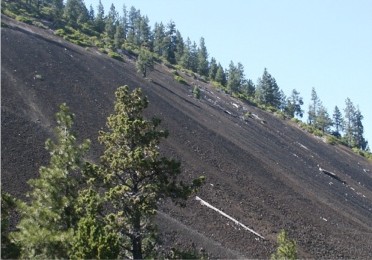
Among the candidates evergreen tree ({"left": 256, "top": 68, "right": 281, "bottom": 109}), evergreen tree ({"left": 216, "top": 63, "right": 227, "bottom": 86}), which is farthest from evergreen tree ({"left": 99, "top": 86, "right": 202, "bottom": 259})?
evergreen tree ({"left": 256, "top": 68, "right": 281, "bottom": 109})

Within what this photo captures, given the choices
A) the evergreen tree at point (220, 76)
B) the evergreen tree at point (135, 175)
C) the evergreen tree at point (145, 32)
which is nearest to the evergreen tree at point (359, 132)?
the evergreen tree at point (220, 76)

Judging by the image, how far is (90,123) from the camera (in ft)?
129

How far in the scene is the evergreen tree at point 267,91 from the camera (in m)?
115

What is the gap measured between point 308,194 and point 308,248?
12055mm

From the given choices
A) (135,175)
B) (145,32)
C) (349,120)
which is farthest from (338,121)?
(135,175)

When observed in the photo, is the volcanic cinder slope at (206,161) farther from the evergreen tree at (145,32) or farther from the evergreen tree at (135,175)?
the evergreen tree at (145,32)

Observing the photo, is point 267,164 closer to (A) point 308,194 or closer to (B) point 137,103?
(A) point 308,194

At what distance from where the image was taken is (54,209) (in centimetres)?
1493

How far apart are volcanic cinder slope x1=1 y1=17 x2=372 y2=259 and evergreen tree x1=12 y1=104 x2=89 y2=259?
11.8 metres

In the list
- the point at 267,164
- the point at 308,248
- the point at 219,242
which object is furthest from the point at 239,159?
the point at 219,242

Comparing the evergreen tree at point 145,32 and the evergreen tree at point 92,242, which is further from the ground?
the evergreen tree at point 145,32

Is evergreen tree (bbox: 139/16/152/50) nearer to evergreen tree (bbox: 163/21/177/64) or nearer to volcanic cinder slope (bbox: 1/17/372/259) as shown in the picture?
evergreen tree (bbox: 163/21/177/64)

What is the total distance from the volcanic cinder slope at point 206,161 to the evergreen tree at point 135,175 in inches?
485

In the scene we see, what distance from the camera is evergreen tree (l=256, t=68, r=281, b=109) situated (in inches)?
4518
